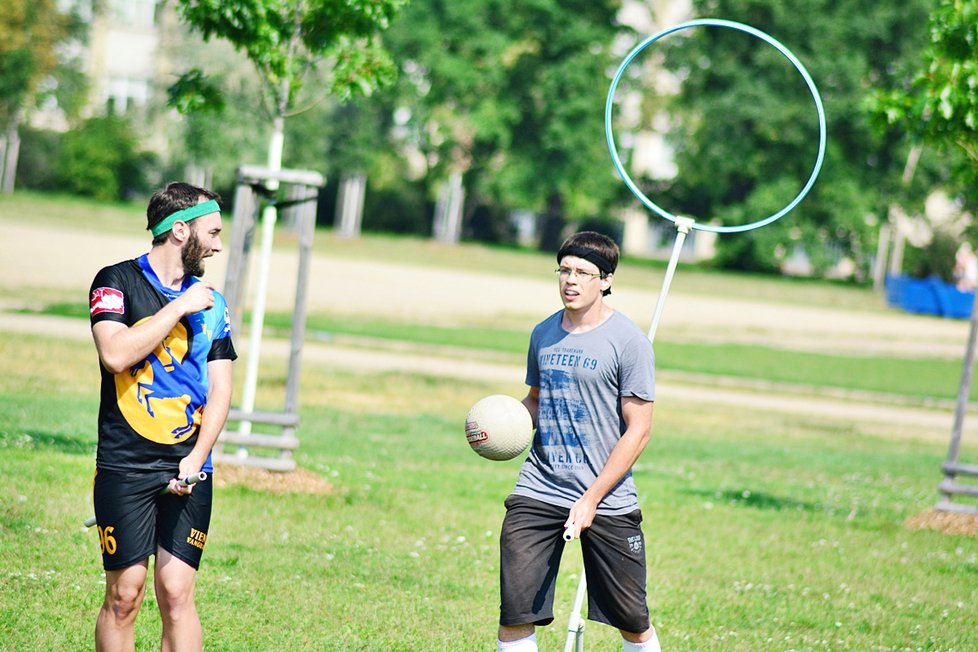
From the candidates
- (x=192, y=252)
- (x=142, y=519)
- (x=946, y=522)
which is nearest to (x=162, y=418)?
(x=142, y=519)

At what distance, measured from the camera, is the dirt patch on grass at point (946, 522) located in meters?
11.5

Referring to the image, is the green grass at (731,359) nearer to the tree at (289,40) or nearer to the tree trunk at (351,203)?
the tree at (289,40)

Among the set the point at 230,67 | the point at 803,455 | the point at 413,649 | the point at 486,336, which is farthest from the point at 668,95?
the point at 413,649

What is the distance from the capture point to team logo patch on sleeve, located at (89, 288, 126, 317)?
16.6 ft

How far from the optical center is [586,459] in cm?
575

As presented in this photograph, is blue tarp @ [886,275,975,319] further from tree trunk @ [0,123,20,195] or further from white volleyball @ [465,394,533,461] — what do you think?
white volleyball @ [465,394,533,461]

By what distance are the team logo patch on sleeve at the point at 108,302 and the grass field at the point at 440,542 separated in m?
2.15

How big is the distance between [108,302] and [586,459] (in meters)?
2.10

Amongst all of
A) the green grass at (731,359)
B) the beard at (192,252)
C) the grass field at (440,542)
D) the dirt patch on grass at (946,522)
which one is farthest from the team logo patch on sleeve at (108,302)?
Result: the green grass at (731,359)

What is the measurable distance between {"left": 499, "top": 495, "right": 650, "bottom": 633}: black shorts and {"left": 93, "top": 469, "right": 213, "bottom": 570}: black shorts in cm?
134

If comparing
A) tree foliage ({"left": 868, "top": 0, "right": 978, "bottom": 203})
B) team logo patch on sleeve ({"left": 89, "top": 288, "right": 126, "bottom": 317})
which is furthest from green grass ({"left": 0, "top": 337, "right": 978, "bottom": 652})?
tree foliage ({"left": 868, "top": 0, "right": 978, "bottom": 203})

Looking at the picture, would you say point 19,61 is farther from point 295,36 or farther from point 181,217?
point 181,217

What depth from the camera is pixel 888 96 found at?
11984 millimetres

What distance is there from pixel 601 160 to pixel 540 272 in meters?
16.6
